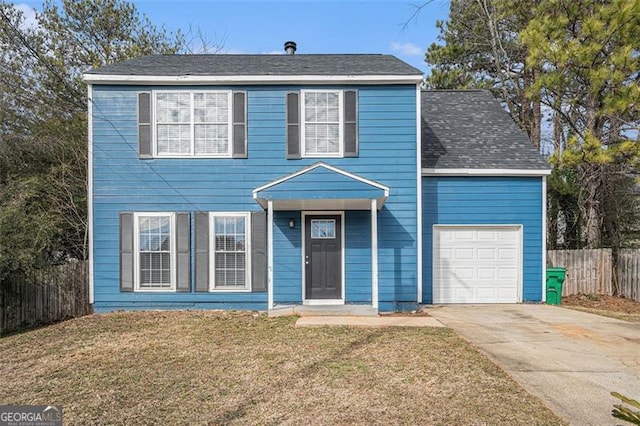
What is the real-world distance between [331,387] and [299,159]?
5.62m

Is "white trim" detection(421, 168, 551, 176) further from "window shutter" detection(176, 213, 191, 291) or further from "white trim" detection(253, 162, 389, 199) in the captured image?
"window shutter" detection(176, 213, 191, 291)

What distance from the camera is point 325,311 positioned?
8.34m

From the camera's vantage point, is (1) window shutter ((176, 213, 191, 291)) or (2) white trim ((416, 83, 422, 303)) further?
(2) white trim ((416, 83, 422, 303))

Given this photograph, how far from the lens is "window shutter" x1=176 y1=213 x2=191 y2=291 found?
8.88 metres

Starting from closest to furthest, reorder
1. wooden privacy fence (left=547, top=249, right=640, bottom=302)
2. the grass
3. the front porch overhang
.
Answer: the grass → the front porch overhang → wooden privacy fence (left=547, top=249, right=640, bottom=302)

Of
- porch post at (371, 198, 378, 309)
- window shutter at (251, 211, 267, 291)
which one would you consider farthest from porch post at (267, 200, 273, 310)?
porch post at (371, 198, 378, 309)

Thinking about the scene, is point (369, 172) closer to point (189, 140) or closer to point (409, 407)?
point (189, 140)

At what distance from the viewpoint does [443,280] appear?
32.1 ft

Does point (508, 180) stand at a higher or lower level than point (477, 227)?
higher

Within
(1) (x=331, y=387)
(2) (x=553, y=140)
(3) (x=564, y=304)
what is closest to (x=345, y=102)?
(1) (x=331, y=387)

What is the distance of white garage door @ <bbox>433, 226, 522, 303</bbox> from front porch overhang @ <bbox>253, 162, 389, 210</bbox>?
2621 mm

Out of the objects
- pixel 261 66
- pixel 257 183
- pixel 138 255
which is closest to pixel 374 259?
pixel 257 183

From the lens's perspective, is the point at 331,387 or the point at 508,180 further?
the point at 508,180

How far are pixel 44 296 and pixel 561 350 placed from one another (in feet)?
35.9
